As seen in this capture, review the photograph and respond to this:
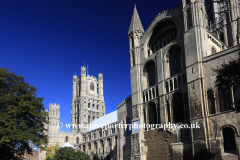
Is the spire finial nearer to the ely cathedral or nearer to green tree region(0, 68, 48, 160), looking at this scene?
the ely cathedral

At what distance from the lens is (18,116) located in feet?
105

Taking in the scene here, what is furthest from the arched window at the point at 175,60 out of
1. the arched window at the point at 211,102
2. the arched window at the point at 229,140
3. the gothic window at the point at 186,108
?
the arched window at the point at 229,140

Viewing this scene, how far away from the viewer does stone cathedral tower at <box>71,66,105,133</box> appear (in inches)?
3915

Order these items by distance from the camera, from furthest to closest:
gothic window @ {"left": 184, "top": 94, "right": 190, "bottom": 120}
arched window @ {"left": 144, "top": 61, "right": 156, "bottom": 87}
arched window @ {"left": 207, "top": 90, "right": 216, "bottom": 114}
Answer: arched window @ {"left": 144, "top": 61, "right": 156, "bottom": 87}
gothic window @ {"left": 184, "top": 94, "right": 190, "bottom": 120}
arched window @ {"left": 207, "top": 90, "right": 216, "bottom": 114}

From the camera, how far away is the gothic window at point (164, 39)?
39.4m

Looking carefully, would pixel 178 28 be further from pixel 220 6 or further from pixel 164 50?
pixel 220 6

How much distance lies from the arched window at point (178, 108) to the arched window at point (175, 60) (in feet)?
12.6

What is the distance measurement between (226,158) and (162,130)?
10430mm

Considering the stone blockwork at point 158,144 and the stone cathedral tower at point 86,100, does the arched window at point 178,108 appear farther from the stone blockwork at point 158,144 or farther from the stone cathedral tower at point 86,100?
the stone cathedral tower at point 86,100

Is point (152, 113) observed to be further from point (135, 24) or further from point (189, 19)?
point (135, 24)

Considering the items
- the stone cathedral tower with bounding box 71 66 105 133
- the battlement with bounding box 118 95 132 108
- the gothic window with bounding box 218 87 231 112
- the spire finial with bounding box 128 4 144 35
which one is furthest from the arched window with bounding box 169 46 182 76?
the stone cathedral tower with bounding box 71 66 105 133

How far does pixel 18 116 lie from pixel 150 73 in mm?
20933

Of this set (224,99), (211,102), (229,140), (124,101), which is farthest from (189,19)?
(124,101)

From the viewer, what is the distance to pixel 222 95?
2869cm
